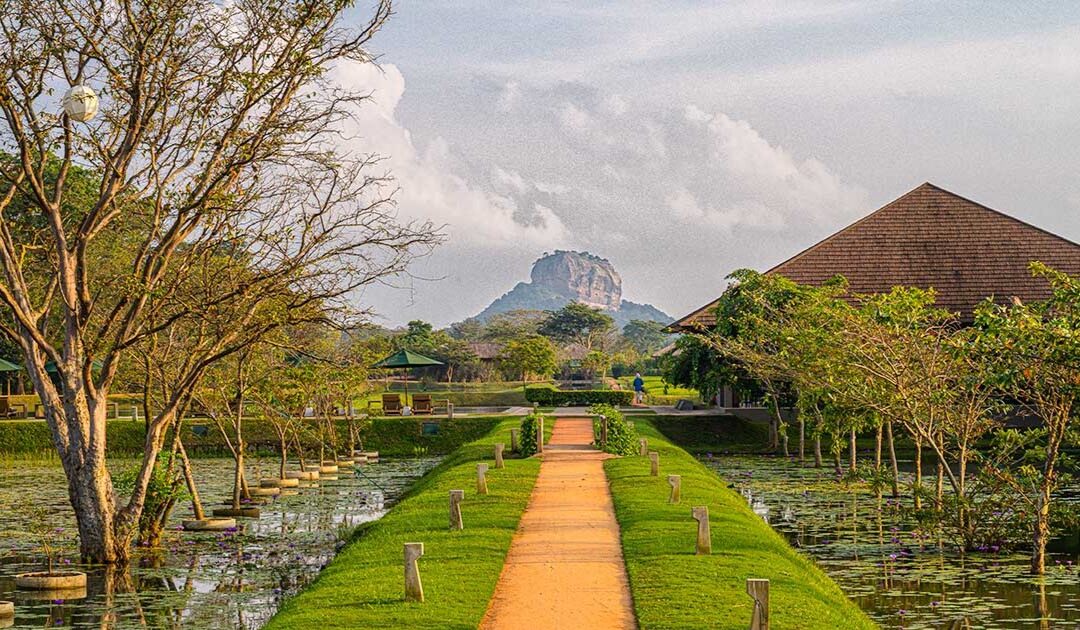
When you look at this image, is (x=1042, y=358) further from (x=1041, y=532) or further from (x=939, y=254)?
(x=939, y=254)

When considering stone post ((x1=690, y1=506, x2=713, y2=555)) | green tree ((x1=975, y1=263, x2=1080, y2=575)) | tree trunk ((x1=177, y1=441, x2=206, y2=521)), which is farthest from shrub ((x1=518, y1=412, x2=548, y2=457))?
stone post ((x1=690, y1=506, x2=713, y2=555))

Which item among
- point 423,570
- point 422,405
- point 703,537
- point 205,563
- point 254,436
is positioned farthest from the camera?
point 422,405

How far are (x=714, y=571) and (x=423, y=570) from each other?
122 inches

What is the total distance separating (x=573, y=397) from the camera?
2009 inches

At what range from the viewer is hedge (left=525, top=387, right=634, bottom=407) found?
50.8 metres

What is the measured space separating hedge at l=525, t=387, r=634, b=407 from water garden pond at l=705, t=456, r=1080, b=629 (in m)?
25.5

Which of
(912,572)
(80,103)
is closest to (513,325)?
(80,103)

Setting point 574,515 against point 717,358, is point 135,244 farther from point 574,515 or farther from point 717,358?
point 717,358

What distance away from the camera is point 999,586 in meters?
15.6

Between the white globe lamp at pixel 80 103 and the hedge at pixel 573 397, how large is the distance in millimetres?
34357

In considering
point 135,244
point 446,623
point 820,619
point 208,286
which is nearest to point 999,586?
point 820,619

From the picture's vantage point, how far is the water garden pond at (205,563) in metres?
14.5

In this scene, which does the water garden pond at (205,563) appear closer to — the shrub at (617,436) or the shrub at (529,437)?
the shrub at (529,437)

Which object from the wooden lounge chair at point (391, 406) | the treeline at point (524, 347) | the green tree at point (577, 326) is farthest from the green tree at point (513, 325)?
the wooden lounge chair at point (391, 406)
